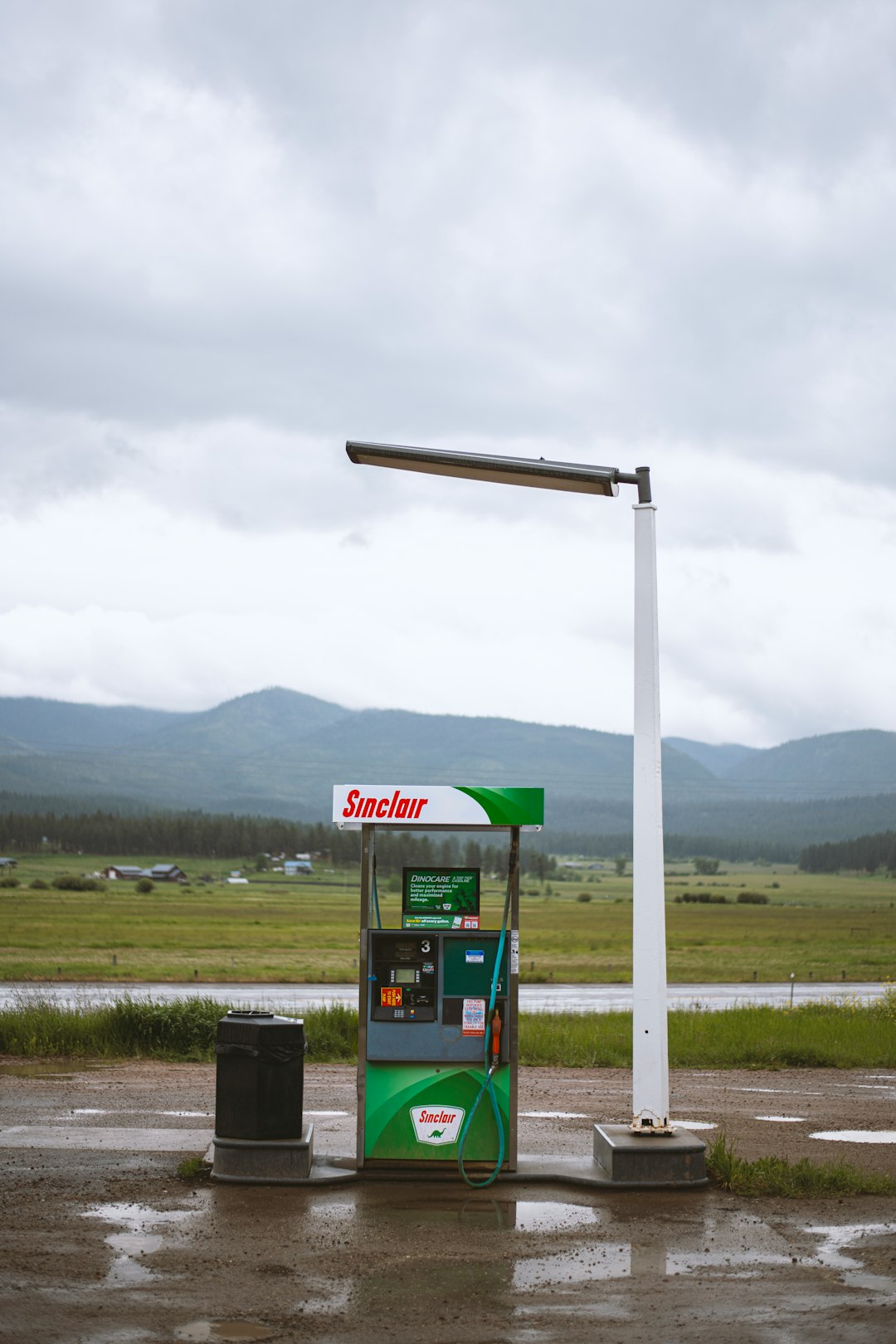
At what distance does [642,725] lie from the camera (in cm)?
1088

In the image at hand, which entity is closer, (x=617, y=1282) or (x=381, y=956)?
(x=617, y=1282)

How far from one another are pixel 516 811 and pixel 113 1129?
5.49m

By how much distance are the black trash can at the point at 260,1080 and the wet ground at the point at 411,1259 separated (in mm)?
486

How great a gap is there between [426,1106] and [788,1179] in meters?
2.89

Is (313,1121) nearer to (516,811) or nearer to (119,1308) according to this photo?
(516,811)

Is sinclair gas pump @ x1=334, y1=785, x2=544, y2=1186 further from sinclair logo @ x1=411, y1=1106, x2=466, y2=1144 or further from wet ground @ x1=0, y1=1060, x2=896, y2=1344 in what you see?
wet ground @ x1=0, y1=1060, x2=896, y2=1344

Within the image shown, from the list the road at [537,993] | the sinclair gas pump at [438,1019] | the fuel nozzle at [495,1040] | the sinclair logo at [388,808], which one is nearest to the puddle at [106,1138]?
the sinclair gas pump at [438,1019]

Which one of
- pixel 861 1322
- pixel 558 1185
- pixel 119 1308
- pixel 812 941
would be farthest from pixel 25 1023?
pixel 812 941

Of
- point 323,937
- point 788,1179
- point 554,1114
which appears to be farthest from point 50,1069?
point 323,937

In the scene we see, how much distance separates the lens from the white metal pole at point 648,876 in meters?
10.4

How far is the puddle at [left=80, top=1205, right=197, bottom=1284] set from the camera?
25.8 feet

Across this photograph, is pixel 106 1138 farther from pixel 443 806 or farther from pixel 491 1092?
pixel 443 806

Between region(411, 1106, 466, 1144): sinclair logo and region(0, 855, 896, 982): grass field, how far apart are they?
3746 cm

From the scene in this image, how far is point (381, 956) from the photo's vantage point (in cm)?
1081
